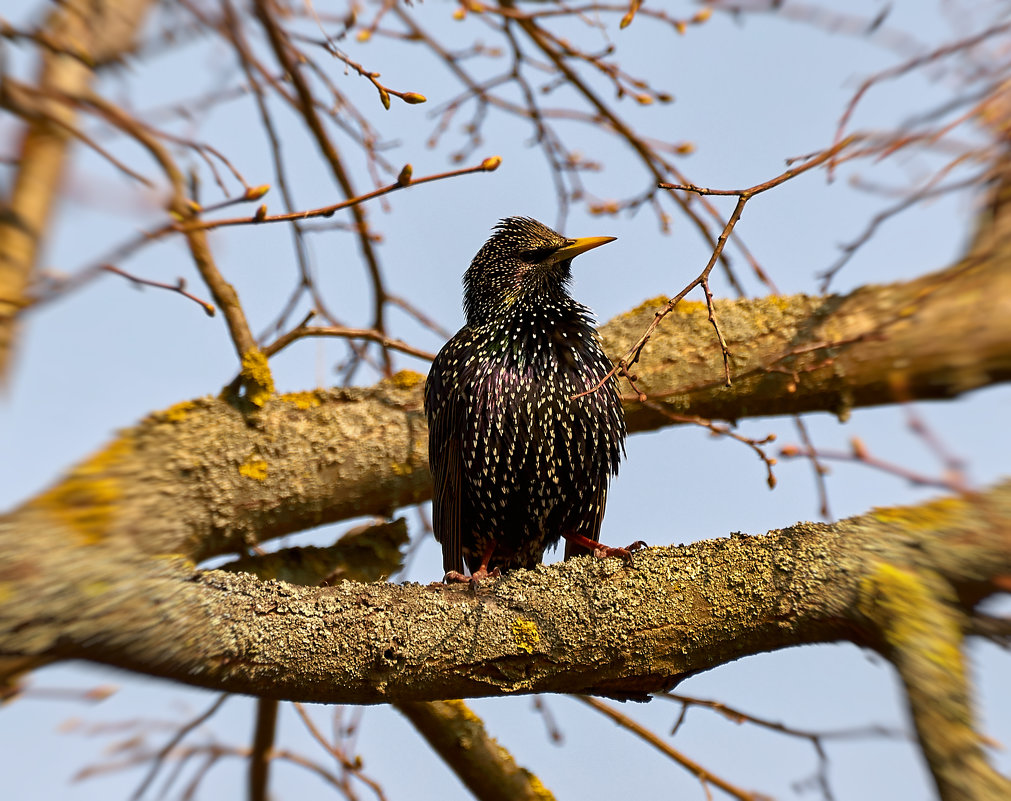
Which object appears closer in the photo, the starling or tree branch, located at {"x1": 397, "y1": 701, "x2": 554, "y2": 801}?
tree branch, located at {"x1": 397, "y1": 701, "x2": 554, "y2": 801}

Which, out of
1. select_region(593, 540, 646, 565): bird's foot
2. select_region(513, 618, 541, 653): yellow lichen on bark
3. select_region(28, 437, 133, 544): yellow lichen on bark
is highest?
select_region(28, 437, 133, 544): yellow lichen on bark

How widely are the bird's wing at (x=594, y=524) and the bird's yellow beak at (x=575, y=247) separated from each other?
3.57ft

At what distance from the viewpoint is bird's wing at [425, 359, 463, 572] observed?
3877 millimetres

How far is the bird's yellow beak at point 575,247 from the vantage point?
4254mm

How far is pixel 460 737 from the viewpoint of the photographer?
3689 mm

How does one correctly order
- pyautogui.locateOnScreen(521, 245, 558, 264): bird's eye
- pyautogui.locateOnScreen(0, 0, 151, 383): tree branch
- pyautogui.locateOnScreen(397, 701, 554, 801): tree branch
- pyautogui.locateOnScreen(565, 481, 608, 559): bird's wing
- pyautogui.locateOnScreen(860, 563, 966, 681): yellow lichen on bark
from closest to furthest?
pyautogui.locateOnScreen(860, 563, 966, 681): yellow lichen on bark → pyautogui.locateOnScreen(0, 0, 151, 383): tree branch → pyautogui.locateOnScreen(397, 701, 554, 801): tree branch → pyautogui.locateOnScreen(565, 481, 608, 559): bird's wing → pyautogui.locateOnScreen(521, 245, 558, 264): bird's eye

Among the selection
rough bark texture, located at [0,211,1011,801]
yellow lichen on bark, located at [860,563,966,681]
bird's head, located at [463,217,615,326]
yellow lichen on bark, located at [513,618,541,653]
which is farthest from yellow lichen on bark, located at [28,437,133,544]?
bird's head, located at [463,217,615,326]

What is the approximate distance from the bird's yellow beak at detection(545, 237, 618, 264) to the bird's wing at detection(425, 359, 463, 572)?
0.87m

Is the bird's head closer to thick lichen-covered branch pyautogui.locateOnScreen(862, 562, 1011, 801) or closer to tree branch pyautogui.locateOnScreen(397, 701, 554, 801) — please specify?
tree branch pyautogui.locateOnScreen(397, 701, 554, 801)

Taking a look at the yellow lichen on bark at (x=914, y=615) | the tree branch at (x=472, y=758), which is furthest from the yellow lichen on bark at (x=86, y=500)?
the yellow lichen on bark at (x=914, y=615)

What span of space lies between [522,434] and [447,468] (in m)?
0.35

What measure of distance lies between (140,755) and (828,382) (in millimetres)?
3208

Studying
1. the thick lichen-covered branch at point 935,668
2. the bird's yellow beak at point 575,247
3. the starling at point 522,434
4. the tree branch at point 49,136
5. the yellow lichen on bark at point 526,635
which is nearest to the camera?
the thick lichen-covered branch at point 935,668

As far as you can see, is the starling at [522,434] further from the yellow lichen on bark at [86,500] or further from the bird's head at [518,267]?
the yellow lichen on bark at [86,500]
